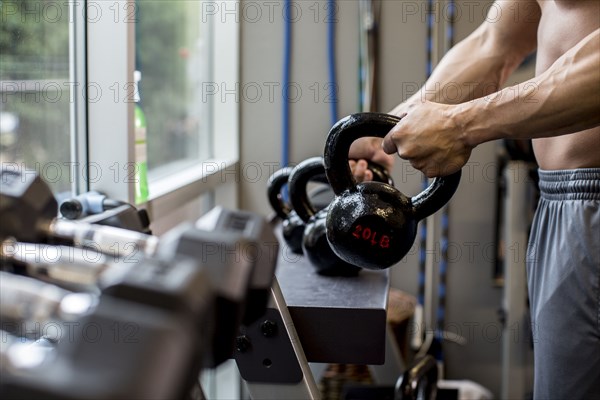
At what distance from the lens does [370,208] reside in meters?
1.11

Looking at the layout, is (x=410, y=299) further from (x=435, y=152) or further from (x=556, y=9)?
(x=435, y=152)

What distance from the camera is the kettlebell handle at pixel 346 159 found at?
1.12 meters

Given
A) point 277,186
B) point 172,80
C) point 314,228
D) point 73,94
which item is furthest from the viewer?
point 172,80

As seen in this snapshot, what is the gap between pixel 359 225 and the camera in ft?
3.63

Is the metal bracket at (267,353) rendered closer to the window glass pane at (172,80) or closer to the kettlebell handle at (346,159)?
the kettlebell handle at (346,159)

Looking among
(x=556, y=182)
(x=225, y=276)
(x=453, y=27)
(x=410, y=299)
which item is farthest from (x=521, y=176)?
(x=225, y=276)

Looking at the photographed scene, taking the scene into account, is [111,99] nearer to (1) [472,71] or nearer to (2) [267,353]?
(1) [472,71]

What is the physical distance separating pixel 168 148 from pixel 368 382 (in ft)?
3.79

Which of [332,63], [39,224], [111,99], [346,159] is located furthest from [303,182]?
[332,63]

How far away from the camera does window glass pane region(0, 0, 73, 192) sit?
170 cm

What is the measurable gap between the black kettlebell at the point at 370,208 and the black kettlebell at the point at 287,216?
47cm

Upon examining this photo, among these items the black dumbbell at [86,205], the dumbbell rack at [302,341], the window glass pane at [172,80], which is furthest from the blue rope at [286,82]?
the dumbbell rack at [302,341]

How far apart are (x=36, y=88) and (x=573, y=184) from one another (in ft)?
3.95

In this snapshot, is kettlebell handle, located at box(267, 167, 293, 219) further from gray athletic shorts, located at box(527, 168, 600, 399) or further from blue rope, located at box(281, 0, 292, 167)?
blue rope, located at box(281, 0, 292, 167)
